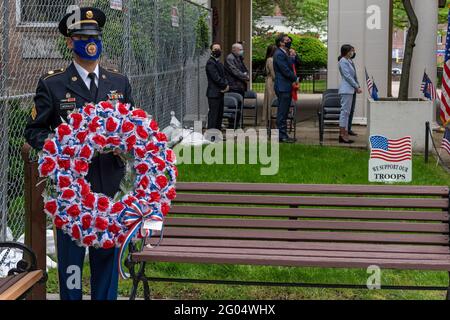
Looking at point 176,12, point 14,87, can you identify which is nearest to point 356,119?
point 176,12

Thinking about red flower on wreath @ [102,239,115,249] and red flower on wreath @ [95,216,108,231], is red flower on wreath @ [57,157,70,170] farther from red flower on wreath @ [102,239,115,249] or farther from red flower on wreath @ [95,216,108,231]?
red flower on wreath @ [102,239,115,249]

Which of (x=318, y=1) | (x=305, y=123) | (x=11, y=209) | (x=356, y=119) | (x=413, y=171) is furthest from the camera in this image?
(x=318, y=1)

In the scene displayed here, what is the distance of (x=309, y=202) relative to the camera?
6.81 meters

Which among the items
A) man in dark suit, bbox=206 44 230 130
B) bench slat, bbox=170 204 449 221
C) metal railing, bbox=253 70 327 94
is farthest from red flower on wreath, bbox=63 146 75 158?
metal railing, bbox=253 70 327 94

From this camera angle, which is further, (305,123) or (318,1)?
(318,1)

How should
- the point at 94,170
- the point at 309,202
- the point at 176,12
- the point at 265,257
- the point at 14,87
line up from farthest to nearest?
1. the point at 176,12
2. the point at 14,87
3. the point at 309,202
4. the point at 265,257
5. the point at 94,170

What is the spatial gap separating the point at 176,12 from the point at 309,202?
1035cm

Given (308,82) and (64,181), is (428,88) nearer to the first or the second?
(64,181)

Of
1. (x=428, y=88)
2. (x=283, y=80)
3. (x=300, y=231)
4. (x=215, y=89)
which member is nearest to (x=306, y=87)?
(x=428, y=88)

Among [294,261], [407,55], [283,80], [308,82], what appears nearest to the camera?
[294,261]

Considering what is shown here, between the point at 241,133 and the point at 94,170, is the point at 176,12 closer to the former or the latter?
the point at 241,133

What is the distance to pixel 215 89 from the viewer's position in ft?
57.1

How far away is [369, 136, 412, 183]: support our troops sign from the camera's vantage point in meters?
11.5

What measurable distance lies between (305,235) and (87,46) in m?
2.29
